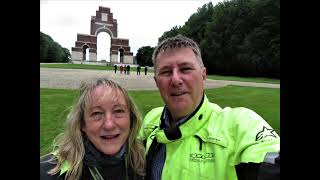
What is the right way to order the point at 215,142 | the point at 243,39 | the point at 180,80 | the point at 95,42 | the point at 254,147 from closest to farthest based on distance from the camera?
the point at 254,147 < the point at 215,142 < the point at 180,80 < the point at 243,39 < the point at 95,42

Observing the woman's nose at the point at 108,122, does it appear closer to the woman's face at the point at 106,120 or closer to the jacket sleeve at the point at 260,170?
the woman's face at the point at 106,120

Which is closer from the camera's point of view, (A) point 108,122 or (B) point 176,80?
(A) point 108,122

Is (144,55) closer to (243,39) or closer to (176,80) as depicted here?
(243,39)

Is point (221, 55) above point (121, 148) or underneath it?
above

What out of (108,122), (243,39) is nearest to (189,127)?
(108,122)

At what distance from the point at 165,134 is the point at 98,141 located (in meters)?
0.50

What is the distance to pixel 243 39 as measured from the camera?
5266 centimetres

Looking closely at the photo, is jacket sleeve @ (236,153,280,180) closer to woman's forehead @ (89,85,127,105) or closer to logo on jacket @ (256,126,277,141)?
logo on jacket @ (256,126,277,141)

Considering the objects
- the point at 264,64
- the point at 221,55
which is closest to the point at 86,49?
the point at 221,55

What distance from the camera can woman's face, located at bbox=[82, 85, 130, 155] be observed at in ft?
8.25

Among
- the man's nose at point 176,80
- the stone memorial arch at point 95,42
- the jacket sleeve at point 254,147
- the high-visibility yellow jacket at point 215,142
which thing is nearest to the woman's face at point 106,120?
the high-visibility yellow jacket at point 215,142
